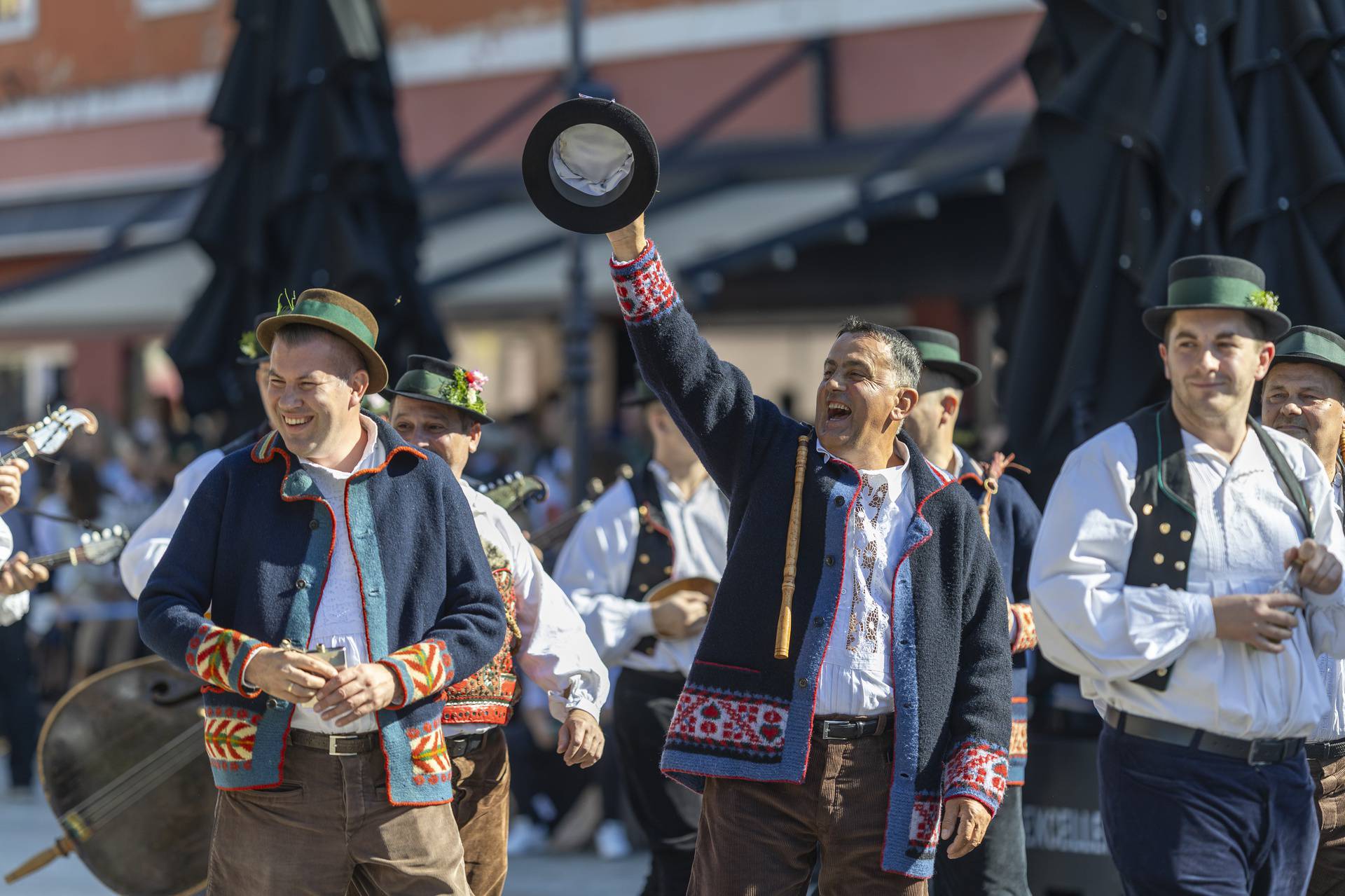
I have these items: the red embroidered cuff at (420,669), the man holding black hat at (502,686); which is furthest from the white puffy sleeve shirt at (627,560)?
the red embroidered cuff at (420,669)

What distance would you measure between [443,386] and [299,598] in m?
1.53

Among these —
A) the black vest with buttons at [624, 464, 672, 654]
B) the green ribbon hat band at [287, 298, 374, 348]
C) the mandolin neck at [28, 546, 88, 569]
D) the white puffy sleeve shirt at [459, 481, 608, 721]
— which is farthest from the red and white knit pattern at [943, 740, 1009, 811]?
the mandolin neck at [28, 546, 88, 569]

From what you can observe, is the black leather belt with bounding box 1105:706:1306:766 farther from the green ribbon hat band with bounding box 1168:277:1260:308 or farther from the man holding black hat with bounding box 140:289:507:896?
the man holding black hat with bounding box 140:289:507:896

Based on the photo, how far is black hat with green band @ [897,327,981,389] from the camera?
583 cm

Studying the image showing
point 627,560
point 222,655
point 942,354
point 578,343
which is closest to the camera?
point 222,655

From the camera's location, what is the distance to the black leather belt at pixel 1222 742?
4492 millimetres

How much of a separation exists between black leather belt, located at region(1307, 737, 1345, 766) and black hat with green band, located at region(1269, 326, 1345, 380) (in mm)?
1080

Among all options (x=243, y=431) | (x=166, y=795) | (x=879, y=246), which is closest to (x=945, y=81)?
(x=879, y=246)

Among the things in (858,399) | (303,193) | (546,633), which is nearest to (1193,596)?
(858,399)

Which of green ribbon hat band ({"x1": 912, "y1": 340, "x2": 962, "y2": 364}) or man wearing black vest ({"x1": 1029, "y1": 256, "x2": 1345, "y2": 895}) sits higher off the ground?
green ribbon hat band ({"x1": 912, "y1": 340, "x2": 962, "y2": 364})

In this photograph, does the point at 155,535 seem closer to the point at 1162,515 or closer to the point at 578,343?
the point at 1162,515

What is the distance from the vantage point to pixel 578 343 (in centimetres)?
988

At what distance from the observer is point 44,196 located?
1966 centimetres

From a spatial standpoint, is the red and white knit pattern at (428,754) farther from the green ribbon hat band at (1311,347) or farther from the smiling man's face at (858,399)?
the green ribbon hat band at (1311,347)
